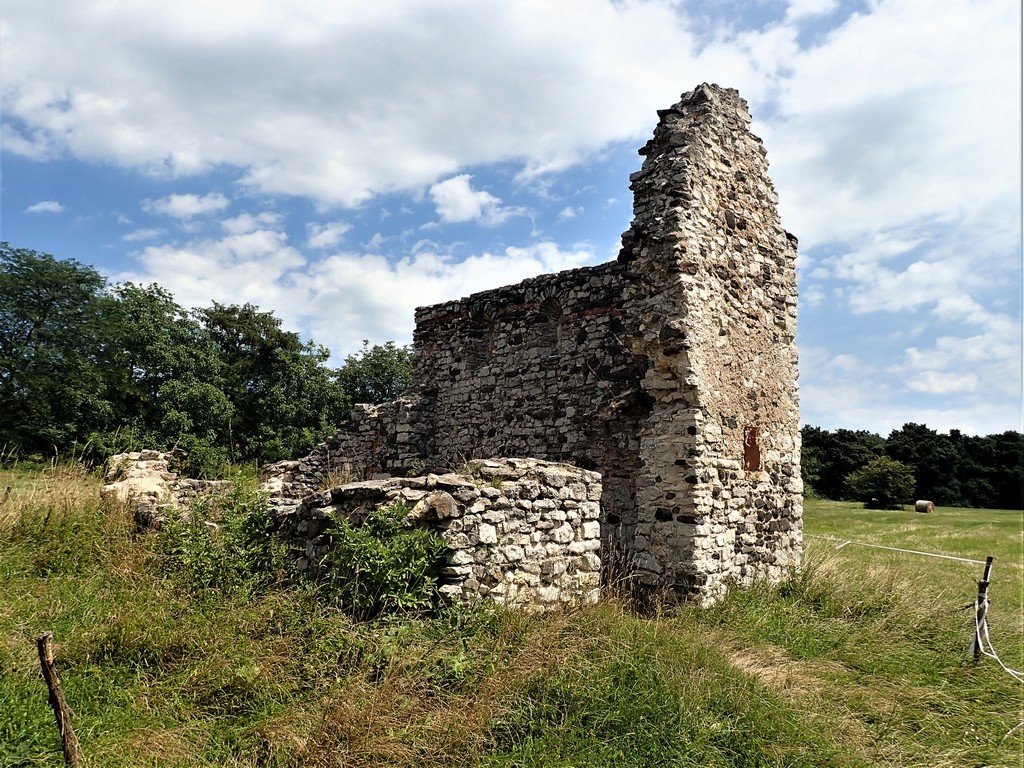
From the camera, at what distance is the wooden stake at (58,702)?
3229 millimetres

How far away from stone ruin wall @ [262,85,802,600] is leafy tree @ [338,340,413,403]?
24.6 metres

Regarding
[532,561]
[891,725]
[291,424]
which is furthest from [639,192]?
[291,424]

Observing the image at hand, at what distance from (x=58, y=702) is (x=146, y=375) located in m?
28.8

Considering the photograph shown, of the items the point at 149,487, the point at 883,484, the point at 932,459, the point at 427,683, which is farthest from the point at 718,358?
the point at 932,459

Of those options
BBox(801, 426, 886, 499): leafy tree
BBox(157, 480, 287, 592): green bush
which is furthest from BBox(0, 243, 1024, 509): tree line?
BBox(157, 480, 287, 592): green bush

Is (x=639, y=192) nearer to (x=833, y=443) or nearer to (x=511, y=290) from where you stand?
(x=511, y=290)

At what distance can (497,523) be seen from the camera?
5859 mm

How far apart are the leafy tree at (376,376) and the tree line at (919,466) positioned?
27.4 metres

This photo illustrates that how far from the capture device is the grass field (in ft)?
12.5

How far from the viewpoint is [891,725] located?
5.14 m

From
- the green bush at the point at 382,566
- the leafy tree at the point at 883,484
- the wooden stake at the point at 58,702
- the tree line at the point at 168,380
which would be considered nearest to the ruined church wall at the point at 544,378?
the green bush at the point at 382,566

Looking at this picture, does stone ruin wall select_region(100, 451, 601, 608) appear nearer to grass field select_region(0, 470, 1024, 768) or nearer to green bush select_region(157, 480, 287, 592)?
green bush select_region(157, 480, 287, 592)

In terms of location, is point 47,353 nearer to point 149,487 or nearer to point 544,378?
point 149,487

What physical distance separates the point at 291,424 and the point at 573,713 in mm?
28265
